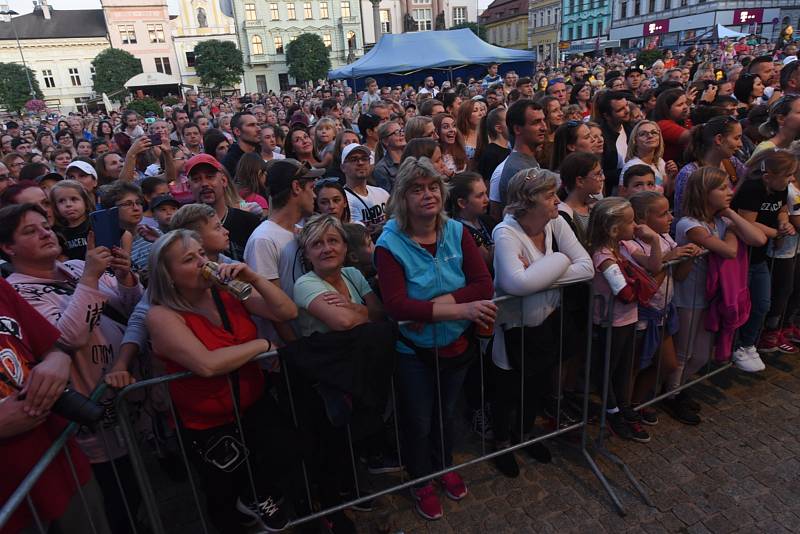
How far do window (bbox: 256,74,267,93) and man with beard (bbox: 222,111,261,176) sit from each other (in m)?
69.1

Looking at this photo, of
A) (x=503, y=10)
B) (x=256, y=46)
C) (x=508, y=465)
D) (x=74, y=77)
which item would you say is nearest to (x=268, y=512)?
(x=508, y=465)

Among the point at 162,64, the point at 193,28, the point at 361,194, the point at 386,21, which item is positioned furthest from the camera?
the point at 386,21

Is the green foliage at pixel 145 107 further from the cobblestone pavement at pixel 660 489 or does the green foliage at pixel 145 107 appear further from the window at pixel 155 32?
the window at pixel 155 32

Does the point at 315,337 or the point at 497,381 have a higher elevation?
the point at 315,337

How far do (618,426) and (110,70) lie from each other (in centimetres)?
6790

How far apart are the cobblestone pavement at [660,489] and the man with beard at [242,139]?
400 cm

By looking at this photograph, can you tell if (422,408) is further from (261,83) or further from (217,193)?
(261,83)

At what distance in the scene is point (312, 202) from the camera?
10.4ft

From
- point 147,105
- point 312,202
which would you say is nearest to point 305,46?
point 147,105

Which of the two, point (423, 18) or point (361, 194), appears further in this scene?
point (423, 18)

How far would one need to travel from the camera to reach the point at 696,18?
54219mm

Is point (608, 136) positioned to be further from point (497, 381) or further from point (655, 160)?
point (497, 381)

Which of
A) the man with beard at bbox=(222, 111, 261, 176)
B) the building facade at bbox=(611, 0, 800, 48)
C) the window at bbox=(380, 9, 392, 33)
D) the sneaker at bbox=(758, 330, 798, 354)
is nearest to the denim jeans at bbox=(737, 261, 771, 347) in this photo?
the sneaker at bbox=(758, 330, 798, 354)

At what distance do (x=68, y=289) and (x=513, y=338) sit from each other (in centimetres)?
252
